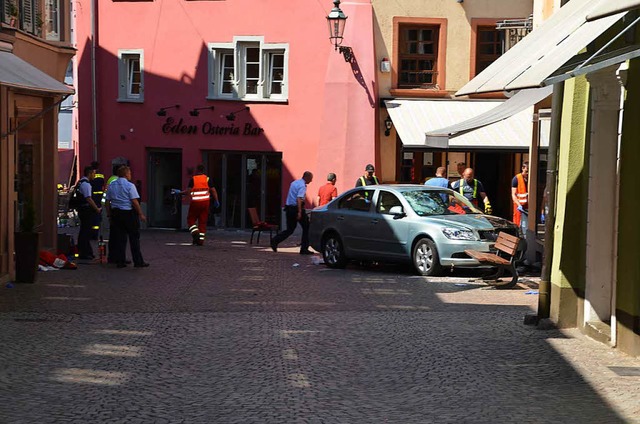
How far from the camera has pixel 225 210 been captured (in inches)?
1310

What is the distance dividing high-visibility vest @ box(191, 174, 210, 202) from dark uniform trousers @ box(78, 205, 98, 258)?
4.70 m

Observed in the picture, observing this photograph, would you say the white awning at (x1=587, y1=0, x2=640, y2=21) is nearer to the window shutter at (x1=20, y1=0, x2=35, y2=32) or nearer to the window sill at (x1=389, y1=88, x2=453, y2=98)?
the window shutter at (x1=20, y1=0, x2=35, y2=32)

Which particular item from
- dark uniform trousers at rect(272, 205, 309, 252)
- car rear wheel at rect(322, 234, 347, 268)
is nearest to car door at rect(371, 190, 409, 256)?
car rear wheel at rect(322, 234, 347, 268)

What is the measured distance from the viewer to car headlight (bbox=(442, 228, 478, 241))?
1900cm

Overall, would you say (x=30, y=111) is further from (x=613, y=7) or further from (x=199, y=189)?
(x=613, y=7)

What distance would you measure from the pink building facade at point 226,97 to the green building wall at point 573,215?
59.6 feet

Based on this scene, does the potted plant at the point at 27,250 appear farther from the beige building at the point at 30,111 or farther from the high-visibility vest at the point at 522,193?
the high-visibility vest at the point at 522,193

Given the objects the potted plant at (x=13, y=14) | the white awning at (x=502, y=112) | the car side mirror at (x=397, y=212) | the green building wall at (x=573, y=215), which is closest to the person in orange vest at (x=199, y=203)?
the white awning at (x=502, y=112)

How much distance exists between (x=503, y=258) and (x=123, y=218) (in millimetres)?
6938

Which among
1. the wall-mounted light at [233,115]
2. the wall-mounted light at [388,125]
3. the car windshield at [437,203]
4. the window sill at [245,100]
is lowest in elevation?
the car windshield at [437,203]

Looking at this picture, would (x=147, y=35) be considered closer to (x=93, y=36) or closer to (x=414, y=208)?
(x=93, y=36)

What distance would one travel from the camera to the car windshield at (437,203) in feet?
66.1

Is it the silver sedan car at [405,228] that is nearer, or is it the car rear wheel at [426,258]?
the silver sedan car at [405,228]

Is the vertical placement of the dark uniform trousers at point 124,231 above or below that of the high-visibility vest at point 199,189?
below
